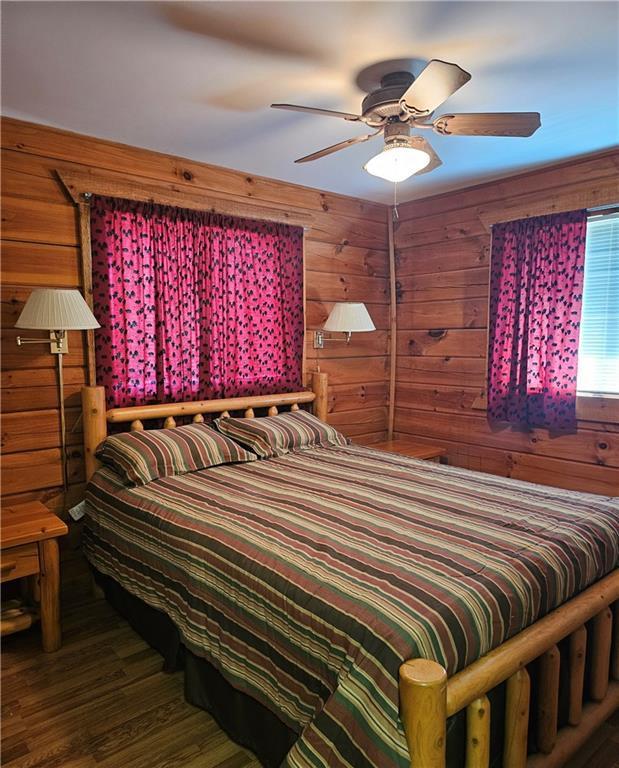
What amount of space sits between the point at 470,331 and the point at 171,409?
221cm

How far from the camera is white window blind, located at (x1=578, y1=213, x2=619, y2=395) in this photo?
9.95 ft

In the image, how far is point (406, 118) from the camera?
2004mm

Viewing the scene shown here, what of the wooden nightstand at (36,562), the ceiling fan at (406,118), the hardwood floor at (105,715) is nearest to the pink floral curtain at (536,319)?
the ceiling fan at (406,118)

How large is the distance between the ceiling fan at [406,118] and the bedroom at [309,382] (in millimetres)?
17

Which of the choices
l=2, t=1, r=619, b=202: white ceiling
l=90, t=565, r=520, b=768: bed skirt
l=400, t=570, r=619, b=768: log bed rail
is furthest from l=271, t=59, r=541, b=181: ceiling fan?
l=90, t=565, r=520, b=768: bed skirt

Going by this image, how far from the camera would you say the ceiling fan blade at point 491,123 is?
1855 mm

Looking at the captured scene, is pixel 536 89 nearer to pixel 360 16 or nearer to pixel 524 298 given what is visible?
pixel 360 16

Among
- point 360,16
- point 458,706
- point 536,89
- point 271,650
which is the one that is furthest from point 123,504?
point 536,89

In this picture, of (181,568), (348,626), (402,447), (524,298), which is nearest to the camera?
(348,626)

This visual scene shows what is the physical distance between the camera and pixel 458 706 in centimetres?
115

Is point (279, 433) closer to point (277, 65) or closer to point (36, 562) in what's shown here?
point (36, 562)

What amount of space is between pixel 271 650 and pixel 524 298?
2748 millimetres

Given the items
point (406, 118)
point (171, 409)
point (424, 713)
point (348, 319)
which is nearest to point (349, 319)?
point (348, 319)

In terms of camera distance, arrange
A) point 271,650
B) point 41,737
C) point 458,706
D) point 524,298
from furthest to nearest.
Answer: point 524,298 < point 41,737 < point 271,650 < point 458,706
